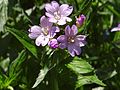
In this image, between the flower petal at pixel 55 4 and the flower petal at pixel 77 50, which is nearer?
the flower petal at pixel 77 50

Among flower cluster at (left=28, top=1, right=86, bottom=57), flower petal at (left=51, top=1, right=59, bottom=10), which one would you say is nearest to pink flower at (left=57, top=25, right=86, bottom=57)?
flower cluster at (left=28, top=1, right=86, bottom=57)

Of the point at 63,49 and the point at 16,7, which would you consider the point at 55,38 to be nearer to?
the point at 63,49

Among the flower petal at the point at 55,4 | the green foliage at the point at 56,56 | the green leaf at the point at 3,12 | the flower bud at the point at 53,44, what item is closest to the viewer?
the flower bud at the point at 53,44

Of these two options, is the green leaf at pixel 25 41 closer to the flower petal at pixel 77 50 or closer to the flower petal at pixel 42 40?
the flower petal at pixel 42 40

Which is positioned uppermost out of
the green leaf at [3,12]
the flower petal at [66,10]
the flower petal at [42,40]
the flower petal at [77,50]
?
the green leaf at [3,12]

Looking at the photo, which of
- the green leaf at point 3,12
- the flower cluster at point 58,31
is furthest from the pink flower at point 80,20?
the green leaf at point 3,12

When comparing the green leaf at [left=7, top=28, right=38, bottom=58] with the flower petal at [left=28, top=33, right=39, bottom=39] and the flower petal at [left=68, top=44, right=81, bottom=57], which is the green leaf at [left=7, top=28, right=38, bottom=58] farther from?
the flower petal at [left=68, top=44, right=81, bottom=57]

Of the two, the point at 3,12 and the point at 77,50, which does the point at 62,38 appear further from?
the point at 3,12

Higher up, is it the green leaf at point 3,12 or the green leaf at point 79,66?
the green leaf at point 3,12
